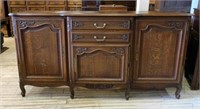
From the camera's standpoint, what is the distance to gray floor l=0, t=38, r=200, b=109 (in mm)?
2066

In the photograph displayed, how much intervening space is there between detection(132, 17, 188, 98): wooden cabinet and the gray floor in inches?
6.6

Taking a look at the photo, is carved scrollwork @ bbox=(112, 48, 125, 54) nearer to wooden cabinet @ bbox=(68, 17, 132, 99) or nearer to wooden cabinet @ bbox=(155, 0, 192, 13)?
wooden cabinet @ bbox=(68, 17, 132, 99)

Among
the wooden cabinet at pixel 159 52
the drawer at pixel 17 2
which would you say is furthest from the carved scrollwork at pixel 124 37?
the drawer at pixel 17 2

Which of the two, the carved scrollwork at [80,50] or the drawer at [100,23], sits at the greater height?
the drawer at [100,23]

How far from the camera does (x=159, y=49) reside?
6.58ft

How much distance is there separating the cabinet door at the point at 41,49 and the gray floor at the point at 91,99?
0.25 metres

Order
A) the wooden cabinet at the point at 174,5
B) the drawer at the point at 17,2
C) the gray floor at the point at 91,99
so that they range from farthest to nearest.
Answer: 1. the drawer at the point at 17,2
2. the wooden cabinet at the point at 174,5
3. the gray floor at the point at 91,99

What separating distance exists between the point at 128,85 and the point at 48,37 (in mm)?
968

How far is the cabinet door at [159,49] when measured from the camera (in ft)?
6.27

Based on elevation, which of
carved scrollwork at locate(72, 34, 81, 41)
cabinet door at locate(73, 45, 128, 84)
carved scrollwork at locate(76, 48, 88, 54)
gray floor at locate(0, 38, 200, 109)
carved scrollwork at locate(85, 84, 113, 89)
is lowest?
gray floor at locate(0, 38, 200, 109)

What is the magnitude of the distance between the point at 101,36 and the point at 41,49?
631mm

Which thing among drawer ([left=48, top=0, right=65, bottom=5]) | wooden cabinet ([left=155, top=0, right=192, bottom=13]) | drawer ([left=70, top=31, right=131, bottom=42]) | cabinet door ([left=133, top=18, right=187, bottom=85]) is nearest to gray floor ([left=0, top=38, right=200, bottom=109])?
cabinet door ([left=133, top=18, right=187, bottom=85])

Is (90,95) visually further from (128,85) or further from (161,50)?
(161,50)

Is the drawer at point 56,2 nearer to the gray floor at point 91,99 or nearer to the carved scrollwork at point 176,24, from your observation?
the gray floor at point 91,99
